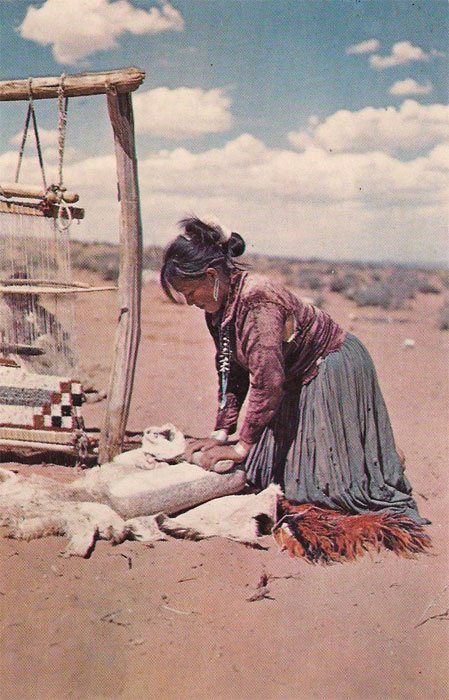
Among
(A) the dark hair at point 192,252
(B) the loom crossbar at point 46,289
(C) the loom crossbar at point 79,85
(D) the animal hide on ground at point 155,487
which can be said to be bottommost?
(D) the animal hide on ground at point 155,487

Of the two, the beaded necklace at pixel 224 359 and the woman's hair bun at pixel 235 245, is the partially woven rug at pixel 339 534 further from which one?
the woman's hair bun at pixel 235 245

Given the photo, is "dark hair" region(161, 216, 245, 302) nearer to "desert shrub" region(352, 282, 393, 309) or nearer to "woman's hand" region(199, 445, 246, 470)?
"woman's hand" region(199, 445, 246, 470)

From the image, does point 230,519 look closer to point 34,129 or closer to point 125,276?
point 125,276

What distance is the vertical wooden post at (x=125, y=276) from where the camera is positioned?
149 inches

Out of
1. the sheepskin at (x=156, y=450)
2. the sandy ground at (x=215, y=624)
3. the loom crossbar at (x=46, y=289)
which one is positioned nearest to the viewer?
the sandy ground at (x=215, y=624)

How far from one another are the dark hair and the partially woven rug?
125 cm

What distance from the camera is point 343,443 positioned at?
3648 millimetres

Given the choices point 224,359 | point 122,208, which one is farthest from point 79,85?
point 224,359

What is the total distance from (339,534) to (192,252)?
154 cm

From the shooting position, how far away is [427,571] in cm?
333

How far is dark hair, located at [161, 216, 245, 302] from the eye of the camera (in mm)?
3348

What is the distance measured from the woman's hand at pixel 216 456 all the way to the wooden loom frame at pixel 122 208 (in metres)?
0.73

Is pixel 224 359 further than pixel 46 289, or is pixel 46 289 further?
pixel 46 289

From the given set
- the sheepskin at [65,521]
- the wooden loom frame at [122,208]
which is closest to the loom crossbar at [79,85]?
the wooden loom frame at [122,208]
